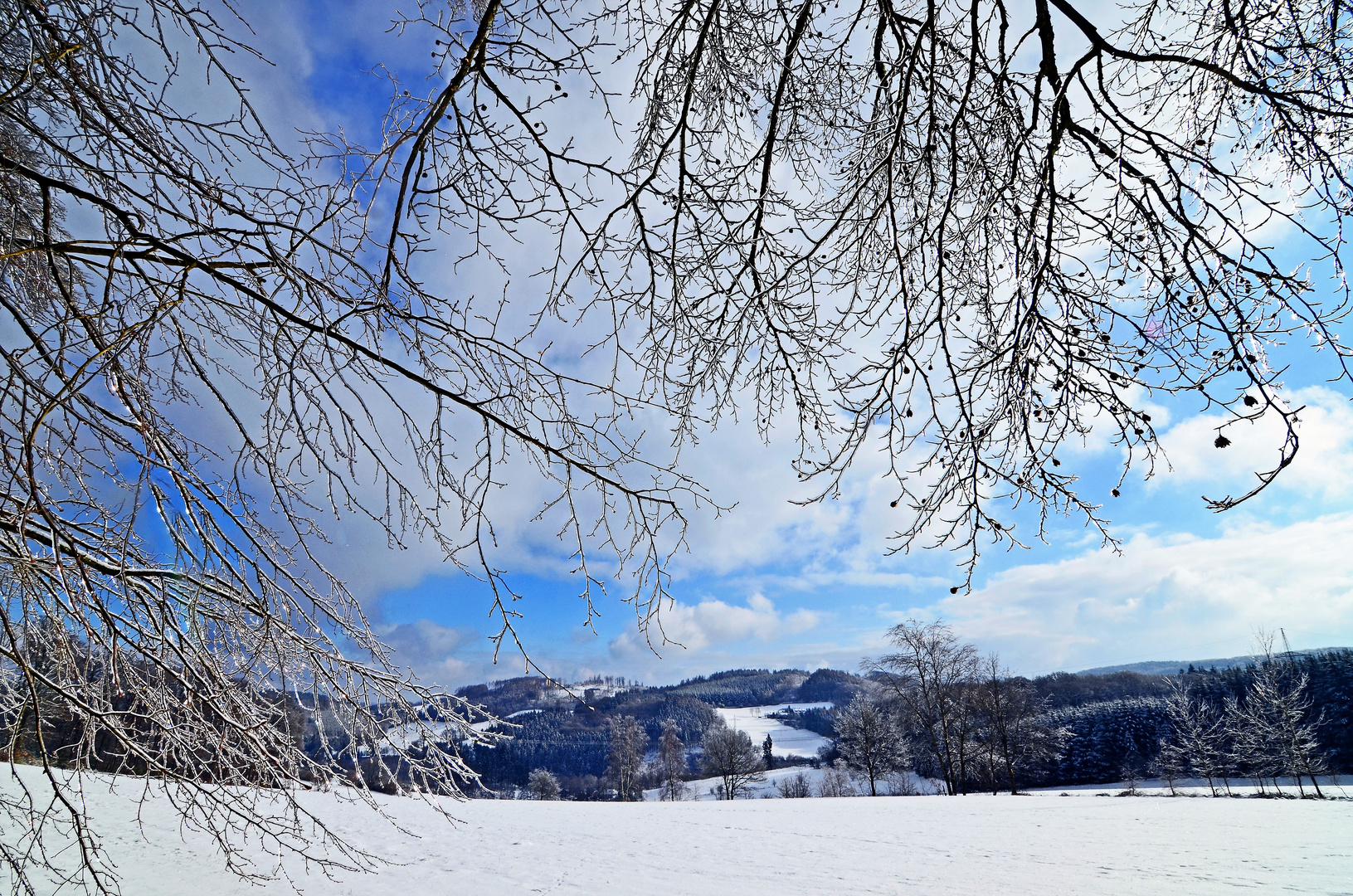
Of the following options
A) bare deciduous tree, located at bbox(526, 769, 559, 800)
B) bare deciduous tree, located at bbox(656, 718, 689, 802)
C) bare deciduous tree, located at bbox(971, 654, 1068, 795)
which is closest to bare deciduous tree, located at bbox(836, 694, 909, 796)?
bare deciduous tree, located at bbox(971, 654, 1068, 795)

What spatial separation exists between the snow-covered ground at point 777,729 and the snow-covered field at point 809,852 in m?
48.3

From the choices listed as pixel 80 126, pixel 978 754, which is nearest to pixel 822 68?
pixel 80 126

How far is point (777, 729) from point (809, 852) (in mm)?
90607

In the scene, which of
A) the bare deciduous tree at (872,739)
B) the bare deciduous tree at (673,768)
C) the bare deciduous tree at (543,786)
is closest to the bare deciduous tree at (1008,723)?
the bare deciduous tree at (872,739)

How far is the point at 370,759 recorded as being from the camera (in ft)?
8.82

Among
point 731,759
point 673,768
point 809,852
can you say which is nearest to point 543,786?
point 673,768

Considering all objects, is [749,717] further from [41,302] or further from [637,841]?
[41,302]

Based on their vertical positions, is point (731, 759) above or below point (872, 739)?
below

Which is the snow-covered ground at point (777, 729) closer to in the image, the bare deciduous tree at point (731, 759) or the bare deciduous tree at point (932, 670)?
the bare deciduous tree at point (731, 759)

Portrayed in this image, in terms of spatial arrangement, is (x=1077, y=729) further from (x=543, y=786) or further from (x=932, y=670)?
(x=543, y=786)

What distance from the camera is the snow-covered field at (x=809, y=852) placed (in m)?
8.28

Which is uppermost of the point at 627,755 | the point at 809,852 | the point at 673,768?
the point at 809,852

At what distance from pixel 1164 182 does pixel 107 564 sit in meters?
3.97

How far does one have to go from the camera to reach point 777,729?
307 ft
